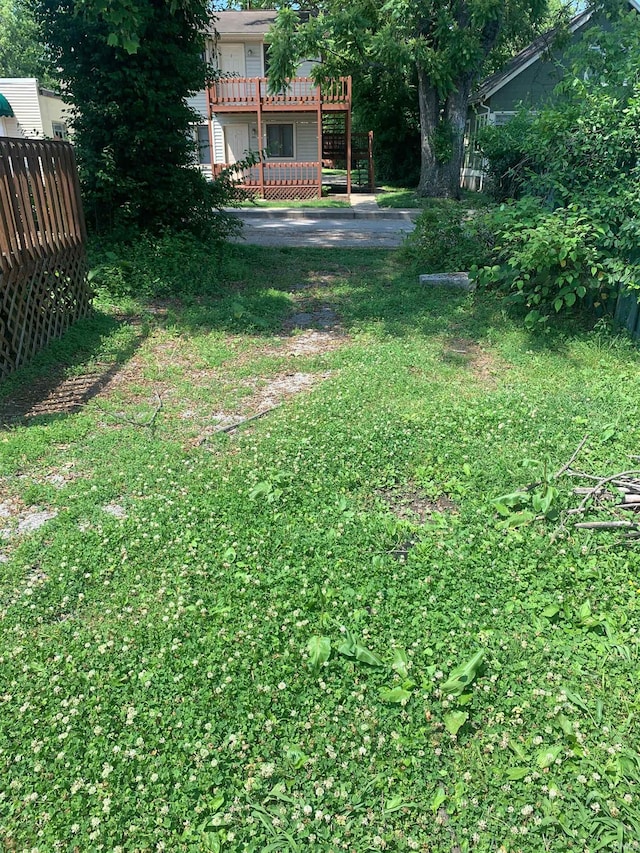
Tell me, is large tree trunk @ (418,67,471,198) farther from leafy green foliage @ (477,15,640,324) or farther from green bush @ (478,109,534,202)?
leafy green foliage @ (477,15,640,324)

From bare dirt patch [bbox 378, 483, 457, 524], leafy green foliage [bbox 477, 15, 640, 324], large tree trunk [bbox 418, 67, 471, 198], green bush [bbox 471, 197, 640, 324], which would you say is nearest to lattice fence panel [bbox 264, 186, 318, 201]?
large tree trunk [bbox 418, 67, 471, 198]

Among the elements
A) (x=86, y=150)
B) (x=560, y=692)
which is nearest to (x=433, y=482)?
(x=560, y=692)

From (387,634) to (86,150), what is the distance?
8.78 m

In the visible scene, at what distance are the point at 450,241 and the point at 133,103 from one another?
4.74 metres

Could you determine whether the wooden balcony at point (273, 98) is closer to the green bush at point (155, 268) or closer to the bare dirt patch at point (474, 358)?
the green bush at point (155, 268)

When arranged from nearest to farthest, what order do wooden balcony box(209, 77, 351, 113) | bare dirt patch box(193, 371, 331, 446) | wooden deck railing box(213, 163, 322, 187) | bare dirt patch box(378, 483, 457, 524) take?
bare dirt patch box(378, 483, 457, 524) < bare dirt patch box(193, 371, 331, 446) < wooden balcony box(209, 77, 351, 113) < wooden deck railing box(213, 163, 322, 187)

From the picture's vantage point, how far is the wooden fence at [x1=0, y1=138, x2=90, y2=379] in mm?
5816

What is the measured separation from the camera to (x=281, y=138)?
26.0 meters

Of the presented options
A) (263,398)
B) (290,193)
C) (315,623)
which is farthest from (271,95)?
(315,623)

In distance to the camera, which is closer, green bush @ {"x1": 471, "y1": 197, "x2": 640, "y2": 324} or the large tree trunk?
green bush @ {"x1": 471, "y1": 197, "x2": 640, "y2": 324}

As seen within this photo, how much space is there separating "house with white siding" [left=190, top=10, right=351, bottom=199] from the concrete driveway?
285cm

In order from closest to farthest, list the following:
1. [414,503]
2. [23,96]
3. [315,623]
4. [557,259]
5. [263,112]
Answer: [315,623] → [414,503] → [557,259] → [263,112] → [23,96]

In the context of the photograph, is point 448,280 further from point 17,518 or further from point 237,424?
point 17,518

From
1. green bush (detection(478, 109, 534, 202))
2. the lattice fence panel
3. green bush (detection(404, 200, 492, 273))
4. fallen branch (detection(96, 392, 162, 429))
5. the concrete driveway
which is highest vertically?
green bush (detection(478, 109, 534, 202))
